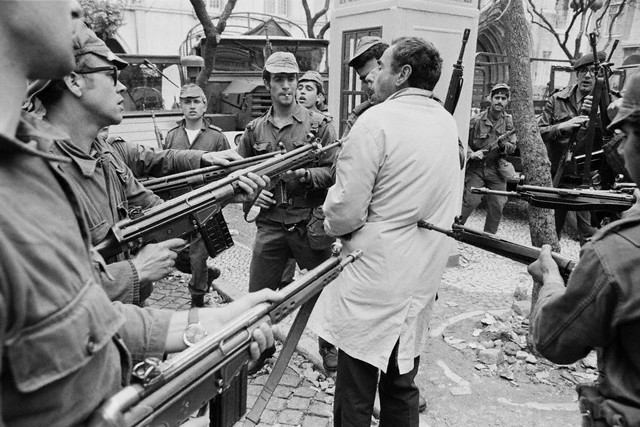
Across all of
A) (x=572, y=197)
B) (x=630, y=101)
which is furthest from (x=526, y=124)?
(x=630, y=101)

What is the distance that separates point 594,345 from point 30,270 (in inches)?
58.3

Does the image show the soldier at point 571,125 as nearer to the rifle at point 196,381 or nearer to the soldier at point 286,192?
the soldier at point 286,192

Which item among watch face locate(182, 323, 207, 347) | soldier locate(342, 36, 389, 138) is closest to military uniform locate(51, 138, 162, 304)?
watch face locate(182, 323, 207, 347)

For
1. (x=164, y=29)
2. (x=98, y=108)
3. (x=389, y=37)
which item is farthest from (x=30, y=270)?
(x=164, y=29)

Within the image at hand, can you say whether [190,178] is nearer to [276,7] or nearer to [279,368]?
[279,368]

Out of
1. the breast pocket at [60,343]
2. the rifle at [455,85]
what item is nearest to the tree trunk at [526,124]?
the rifle at [455,85]

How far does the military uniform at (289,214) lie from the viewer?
3.64 meters

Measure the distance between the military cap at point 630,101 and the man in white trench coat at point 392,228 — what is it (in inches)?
40.5

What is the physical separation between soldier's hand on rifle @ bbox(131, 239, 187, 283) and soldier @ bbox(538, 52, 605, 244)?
403 cm

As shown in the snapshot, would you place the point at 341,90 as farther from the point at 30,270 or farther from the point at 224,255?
the point at 30,270

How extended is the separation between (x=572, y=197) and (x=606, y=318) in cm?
173

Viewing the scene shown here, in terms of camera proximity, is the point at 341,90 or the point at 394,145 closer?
the point at 394,145

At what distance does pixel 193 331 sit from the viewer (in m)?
1.50

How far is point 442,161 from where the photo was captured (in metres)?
2.42
